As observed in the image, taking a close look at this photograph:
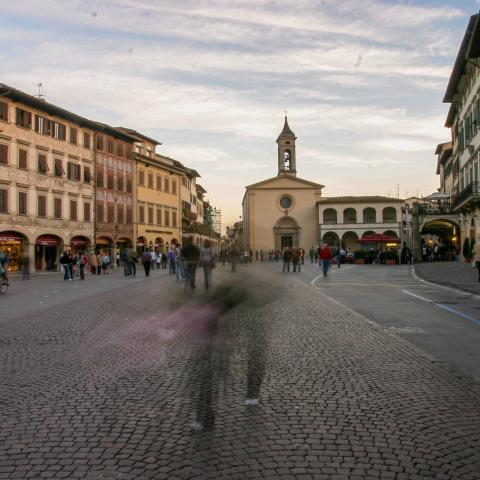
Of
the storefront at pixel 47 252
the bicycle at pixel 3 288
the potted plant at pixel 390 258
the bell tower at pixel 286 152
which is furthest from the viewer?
the bell tower at pixel 286 152

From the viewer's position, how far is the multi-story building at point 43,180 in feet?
129

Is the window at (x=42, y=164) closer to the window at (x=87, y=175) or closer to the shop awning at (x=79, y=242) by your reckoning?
the window at (x=87, y=175)

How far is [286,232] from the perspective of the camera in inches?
3430

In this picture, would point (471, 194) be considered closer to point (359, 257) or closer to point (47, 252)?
point (359, 257)

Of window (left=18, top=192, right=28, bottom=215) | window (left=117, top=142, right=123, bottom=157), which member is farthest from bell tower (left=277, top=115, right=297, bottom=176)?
window (left=18, top=192, right=28, bottom=215)

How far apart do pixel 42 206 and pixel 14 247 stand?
164 inches

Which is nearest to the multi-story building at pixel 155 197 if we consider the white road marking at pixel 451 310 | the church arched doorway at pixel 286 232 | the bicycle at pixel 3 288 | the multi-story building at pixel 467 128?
the church arched doorway at pixel 286 232

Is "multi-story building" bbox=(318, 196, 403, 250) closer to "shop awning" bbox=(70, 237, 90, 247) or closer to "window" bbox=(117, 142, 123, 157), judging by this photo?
"window" bbox=(117, 142, 123, 157)

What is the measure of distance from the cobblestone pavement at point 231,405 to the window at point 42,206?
3500 cm

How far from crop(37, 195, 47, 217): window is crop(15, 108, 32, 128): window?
16.3 ft

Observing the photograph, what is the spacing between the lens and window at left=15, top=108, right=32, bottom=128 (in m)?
40.2

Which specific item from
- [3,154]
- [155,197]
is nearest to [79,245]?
[3,154]

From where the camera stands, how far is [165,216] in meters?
65.5

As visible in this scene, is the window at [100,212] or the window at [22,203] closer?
the window at [22,203]
